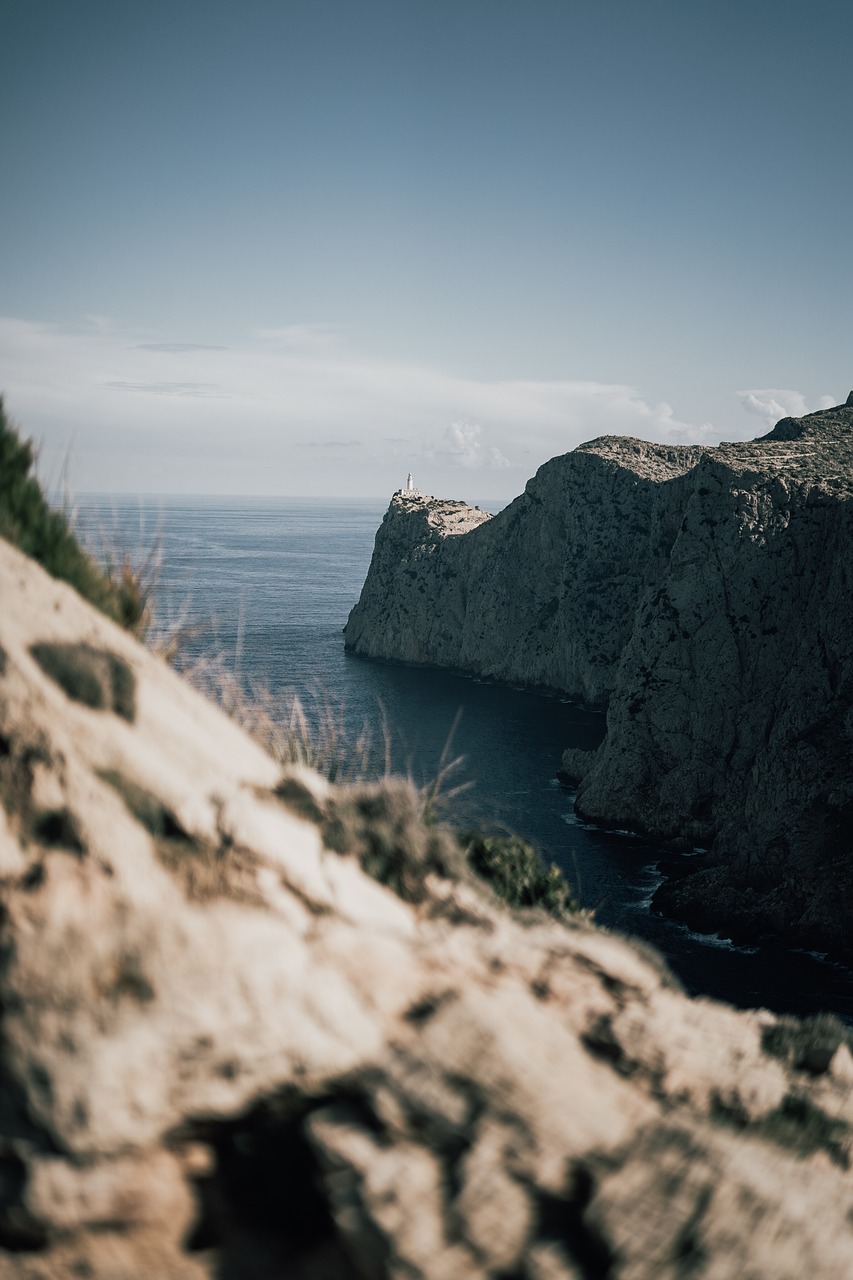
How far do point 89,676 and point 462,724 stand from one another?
74.3 metres

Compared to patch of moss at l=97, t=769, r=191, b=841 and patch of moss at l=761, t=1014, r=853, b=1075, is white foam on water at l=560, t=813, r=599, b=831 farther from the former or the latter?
patch of moss at l=97, t=769, r=191, b=841

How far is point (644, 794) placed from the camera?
187ft

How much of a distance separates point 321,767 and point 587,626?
80.0m

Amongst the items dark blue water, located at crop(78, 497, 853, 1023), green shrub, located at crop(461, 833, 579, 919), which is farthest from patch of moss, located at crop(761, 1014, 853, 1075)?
green shrub, located at crop(461, 833, 579, 919)

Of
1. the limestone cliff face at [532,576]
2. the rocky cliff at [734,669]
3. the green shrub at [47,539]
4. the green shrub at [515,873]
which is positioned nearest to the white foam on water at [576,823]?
the rocky cliff at [734,669]

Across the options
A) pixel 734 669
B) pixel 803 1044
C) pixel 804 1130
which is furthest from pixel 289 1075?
pixel 734 669

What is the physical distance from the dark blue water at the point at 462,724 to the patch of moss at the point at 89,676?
121 centimetres

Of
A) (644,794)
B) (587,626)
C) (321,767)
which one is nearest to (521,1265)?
(321,767)

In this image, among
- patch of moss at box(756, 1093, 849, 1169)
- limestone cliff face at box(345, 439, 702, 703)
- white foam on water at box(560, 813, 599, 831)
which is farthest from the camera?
limestone cliff face at box(345, 439, 702, 703)

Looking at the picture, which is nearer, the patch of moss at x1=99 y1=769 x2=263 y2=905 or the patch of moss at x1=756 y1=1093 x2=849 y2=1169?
the patch of moss at x1=99 y1=769 x2=263 y2=905

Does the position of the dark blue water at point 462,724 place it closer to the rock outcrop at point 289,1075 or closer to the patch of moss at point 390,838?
the patch of moss at point 390,838

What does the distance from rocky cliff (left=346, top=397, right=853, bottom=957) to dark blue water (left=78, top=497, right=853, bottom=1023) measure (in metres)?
2.67

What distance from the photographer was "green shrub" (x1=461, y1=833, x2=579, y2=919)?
381 inches

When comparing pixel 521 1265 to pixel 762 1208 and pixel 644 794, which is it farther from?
pixel 644 794
